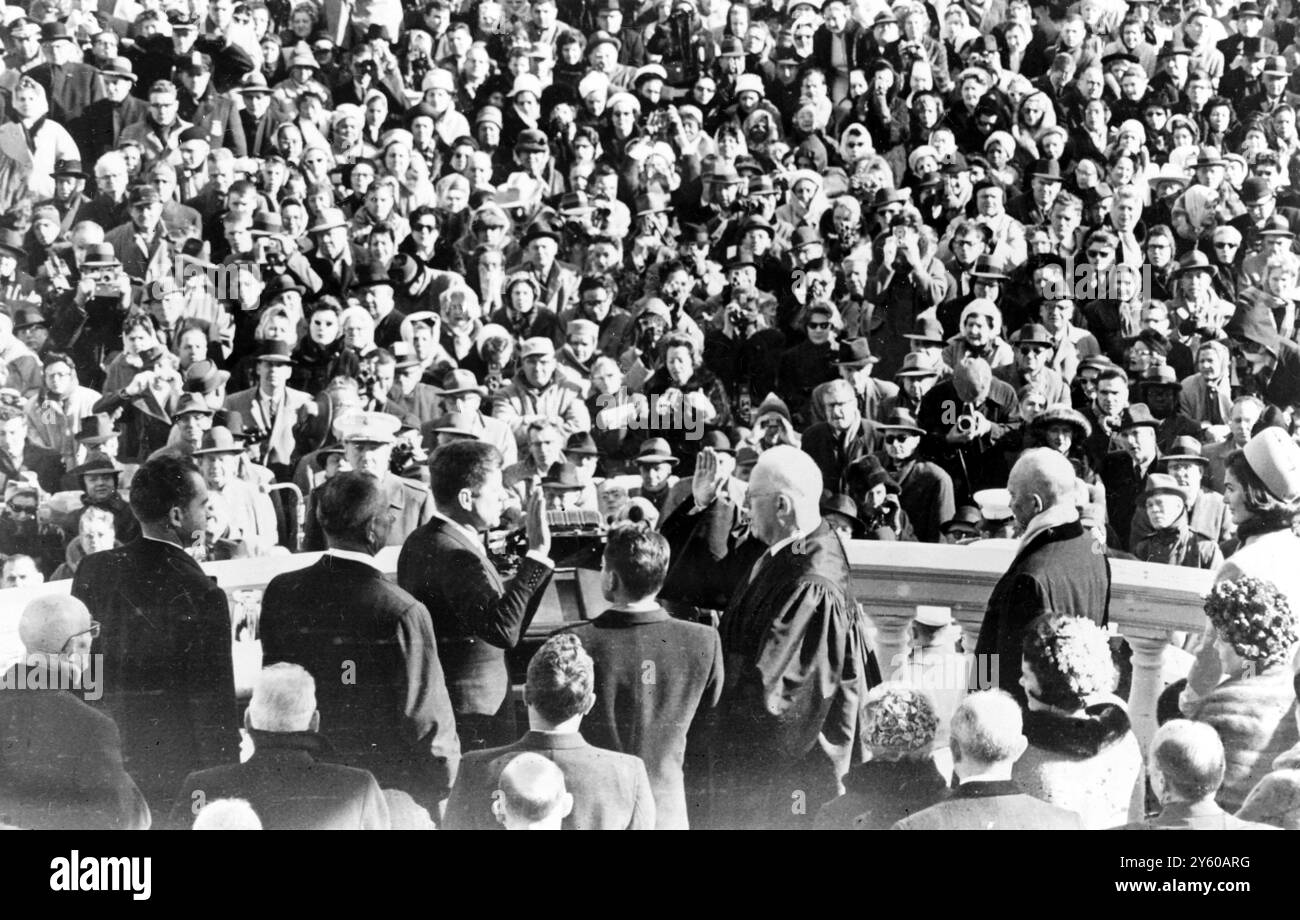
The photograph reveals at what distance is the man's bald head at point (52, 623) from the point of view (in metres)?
9.78

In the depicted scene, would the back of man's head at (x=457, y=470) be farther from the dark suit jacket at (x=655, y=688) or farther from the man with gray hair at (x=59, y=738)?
the man with gray hair at (x=59, y=738)

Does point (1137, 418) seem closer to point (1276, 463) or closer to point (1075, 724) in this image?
point (1276, 463)

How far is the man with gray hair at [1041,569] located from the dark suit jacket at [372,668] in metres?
2.99

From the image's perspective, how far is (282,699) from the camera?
9719mm

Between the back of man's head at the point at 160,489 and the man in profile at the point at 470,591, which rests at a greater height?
the back of man's head at the point at 160,489

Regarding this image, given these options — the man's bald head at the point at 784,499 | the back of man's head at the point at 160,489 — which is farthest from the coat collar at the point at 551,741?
the back of man's head at the point at 160,489

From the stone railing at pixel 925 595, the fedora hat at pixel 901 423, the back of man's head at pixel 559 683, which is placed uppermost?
the fedora hat at pixel 901 423

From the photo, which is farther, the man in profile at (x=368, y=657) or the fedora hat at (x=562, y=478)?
the fedora hat at (x=562, y=478)

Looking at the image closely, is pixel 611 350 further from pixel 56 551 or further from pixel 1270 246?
pixel 1270 246

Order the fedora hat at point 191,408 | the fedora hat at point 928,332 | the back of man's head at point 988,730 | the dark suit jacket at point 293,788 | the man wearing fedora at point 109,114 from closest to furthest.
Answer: the back of man's head at point 988,730
the dark suit jacket at point 293,788
the fedora hat at point 191,408
the fedora hat at point 928,332
the man wearing fedora at point 109,114

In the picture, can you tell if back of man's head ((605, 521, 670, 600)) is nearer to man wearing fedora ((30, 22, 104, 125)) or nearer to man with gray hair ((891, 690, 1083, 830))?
man with gray hair ((891, 690, 1083, 830))

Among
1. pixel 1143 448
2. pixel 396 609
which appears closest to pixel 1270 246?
pixel 1143 448
